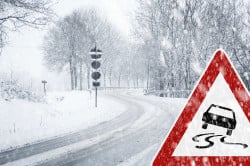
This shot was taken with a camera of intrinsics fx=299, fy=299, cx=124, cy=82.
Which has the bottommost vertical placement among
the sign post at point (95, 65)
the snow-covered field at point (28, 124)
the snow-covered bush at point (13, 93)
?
the snow-covered field at point (28, 124)

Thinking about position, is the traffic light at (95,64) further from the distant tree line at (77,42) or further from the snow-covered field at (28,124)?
the distant tree line at (77,42)

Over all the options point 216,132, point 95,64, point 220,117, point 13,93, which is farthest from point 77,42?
point 220,117

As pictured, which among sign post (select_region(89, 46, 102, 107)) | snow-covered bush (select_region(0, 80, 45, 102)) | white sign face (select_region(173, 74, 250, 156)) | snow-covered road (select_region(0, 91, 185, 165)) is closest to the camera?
white sign face (select_region(173, 74, 250, 156))

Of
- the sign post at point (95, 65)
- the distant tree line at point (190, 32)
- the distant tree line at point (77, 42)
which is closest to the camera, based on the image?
the sign post at point (95, 65)

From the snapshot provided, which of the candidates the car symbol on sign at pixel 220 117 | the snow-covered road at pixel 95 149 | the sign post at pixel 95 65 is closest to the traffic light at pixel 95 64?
the sign post at pixel 95 65

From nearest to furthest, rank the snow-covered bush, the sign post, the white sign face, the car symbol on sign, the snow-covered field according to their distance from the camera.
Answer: the car symbol on sign
the white sign face
the snow-covered field
the snow-covered bush
the sign post

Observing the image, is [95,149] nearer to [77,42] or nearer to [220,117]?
[220,117]

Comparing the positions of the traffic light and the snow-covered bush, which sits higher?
the traffic light

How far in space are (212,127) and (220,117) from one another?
0.18 meters

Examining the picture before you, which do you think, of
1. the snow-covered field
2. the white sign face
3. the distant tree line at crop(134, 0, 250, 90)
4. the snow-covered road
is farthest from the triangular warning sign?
the distant tree line at crop(134, 0, 250, 90)

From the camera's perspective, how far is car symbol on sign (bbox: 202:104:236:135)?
260 cm

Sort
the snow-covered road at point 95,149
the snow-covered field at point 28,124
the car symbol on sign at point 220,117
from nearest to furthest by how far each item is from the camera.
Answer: the car symbol on sign at point 220,117
the snow-covered road at point 95,149
the snow-covered field at point 28,124

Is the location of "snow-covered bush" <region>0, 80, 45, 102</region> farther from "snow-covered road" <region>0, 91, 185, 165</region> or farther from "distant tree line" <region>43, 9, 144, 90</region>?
"distant tree line" <region>43, 9, 144, 90</region>

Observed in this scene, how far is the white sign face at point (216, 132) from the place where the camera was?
8.93 ft
